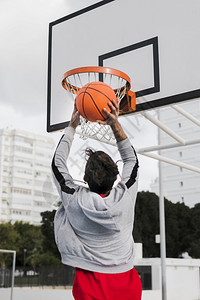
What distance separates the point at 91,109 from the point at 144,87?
0.89m

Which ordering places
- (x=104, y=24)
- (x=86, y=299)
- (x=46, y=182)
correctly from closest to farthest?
1. (x=86, y=299)
2. (x=104, y=24)
3. (x=46, y=182)

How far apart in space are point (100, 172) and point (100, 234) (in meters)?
0.24

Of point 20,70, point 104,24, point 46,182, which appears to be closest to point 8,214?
point 46,182

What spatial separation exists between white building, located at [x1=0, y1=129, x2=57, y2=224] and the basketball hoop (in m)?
40.4

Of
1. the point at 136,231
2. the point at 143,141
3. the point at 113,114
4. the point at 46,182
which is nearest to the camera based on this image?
the point at 113,114

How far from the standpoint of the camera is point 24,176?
149 ft

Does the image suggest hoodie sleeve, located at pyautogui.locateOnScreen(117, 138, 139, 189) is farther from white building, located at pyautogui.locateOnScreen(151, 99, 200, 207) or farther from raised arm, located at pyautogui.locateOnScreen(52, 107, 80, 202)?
white building, located at pyautogui.locateOnScreen(151, 99, 200, 207)

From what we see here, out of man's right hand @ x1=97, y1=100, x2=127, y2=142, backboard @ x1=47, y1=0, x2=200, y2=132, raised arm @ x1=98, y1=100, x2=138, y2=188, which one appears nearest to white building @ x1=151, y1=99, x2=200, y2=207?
backboard @ x1=47, y1=0, x2=200, y2=132

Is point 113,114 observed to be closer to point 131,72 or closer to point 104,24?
point 131,72

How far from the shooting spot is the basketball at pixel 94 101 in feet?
6.89

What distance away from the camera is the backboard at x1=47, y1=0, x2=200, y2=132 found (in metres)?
2.79

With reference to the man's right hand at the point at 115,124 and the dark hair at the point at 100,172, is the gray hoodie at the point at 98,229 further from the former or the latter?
the man's right hand at the point at 115,124

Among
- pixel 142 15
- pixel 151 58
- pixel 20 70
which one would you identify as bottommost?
pixel 151 58

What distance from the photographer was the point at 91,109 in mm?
2123
